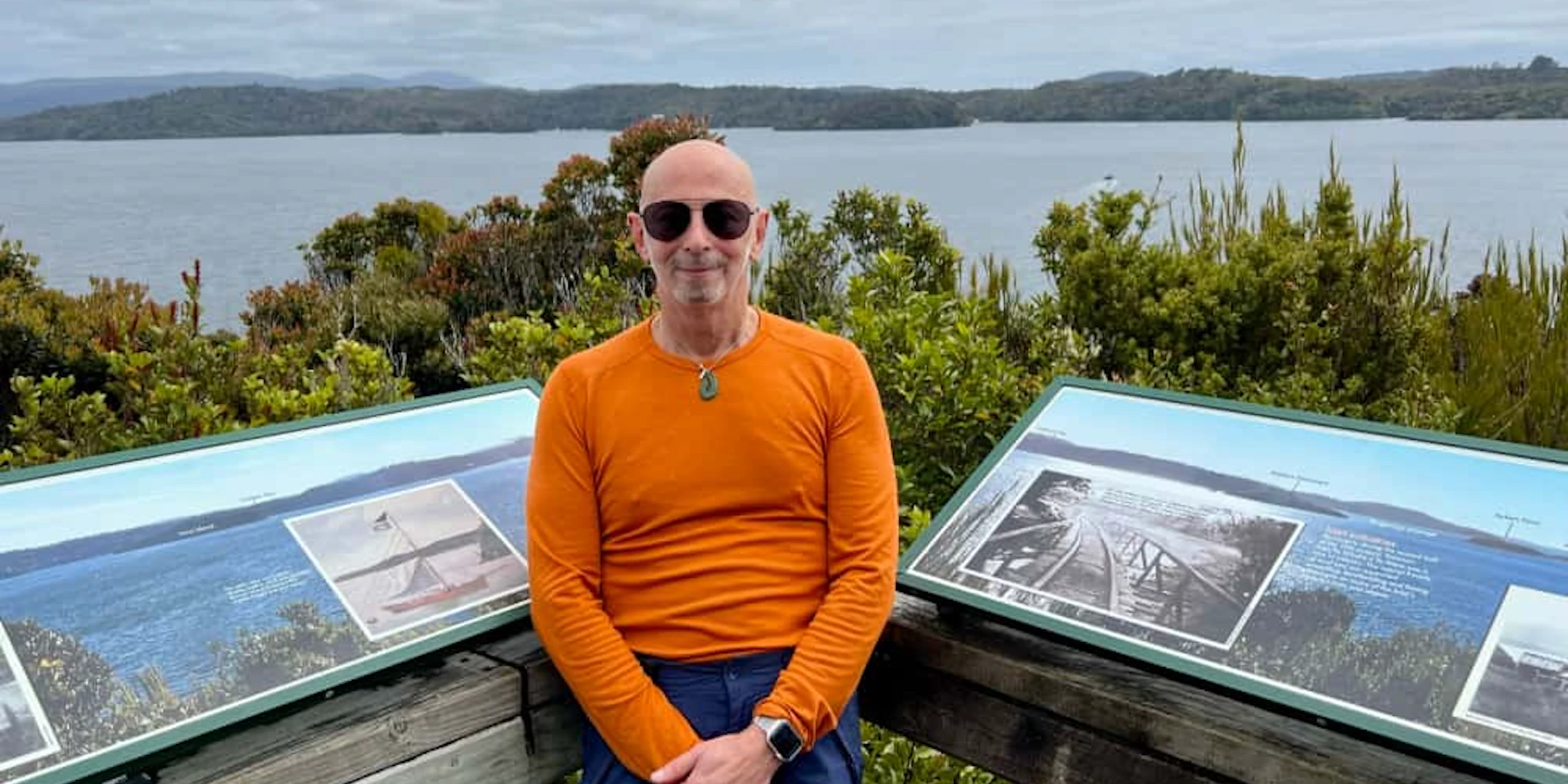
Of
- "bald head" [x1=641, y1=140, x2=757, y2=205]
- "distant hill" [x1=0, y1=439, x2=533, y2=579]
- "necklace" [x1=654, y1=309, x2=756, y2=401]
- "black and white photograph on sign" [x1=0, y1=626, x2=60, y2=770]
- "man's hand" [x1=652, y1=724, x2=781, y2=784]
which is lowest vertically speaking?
"man's hand" [x1=652, y1=724, x2=781, y2=784]

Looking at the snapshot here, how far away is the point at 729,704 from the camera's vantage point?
88.5 inches

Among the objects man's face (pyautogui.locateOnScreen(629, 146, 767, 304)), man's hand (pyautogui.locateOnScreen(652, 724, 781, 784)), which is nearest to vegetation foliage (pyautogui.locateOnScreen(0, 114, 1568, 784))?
man's hand (pyautogui.locateOnScreen(652, 724, 781, 784))

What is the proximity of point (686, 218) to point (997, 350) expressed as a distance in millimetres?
2431

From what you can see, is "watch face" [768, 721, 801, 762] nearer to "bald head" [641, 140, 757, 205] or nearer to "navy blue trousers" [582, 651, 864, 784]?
"navy blue trousers" [582, 651, 864, 784]

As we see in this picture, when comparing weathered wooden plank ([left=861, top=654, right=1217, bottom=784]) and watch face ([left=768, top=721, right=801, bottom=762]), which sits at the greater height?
watch face ([left=768, top=721, right=801, bottom=762])

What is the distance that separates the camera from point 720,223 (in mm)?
2318

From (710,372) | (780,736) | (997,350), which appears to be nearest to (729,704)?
(780,736)

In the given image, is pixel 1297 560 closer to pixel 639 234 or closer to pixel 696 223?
pixel 696 223

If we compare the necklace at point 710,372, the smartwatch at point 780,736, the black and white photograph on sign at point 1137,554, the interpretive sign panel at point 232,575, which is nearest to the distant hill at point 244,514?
the interpretive sign panel at point 232,575

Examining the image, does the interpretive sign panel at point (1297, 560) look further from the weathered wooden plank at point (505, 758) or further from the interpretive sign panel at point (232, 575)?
the interpretive sign panel at point (232, 575)

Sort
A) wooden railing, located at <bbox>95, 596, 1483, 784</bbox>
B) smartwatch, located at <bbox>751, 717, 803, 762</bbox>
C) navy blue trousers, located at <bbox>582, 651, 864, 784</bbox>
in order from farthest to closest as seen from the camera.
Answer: navy blue trousers, located at <bbox>582, 651, 864, 784</bbox>, smartwatch, located at <bbox>751, 717, 803, 762</bbox>, wooden railing, located at <bbox>95, 596, 1483, 784</bbox>

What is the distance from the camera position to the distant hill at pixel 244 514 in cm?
216

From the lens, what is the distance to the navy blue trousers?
225 cm

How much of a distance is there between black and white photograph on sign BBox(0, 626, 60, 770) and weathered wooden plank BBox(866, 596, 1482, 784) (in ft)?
5.24
